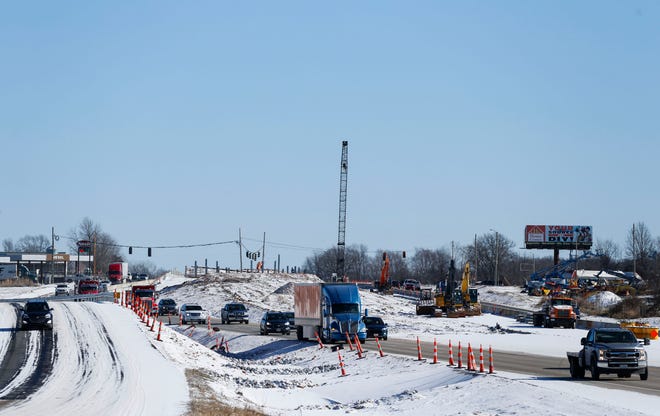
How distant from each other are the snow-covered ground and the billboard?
10817 cm

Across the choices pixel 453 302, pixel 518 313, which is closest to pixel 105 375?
pixel 453 302

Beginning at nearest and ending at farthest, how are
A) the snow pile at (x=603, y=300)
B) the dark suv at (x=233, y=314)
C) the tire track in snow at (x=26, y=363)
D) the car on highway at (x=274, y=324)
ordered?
the tire track in snow at (x=26, y=363)
the car on highway at (x=274, y=324)
the dark suv at (x=233, y=314)
the snow pile at (x=603, y=300)

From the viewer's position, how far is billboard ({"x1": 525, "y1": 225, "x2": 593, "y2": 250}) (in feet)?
589

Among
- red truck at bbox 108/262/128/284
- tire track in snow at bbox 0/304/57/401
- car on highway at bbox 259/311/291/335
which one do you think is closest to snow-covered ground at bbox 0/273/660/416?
tire track in snow at bbox 0/304/57/401

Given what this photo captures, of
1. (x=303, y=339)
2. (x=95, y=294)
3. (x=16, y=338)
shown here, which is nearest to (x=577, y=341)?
(x=303, y=339)

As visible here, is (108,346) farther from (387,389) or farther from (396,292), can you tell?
(396,292)

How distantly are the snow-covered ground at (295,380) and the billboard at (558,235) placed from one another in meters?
108

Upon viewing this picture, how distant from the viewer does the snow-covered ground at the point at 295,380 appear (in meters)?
30.3


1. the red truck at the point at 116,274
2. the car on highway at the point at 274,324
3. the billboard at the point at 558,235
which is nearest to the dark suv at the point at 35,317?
the car on highway at the point at 274,324

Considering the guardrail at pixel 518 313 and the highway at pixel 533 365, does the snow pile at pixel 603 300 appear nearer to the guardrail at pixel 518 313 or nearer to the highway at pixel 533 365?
the guardrail at pixel 518 313

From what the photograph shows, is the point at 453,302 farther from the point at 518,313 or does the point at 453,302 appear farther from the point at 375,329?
the point at 375,329

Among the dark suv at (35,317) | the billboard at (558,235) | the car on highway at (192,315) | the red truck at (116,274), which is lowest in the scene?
the car on highway at (192,315)

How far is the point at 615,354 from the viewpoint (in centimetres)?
3534

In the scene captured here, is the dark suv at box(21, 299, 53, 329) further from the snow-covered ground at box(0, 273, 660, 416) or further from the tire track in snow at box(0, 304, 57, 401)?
the snow-covered ground at box(0, 273, 660, 416)
